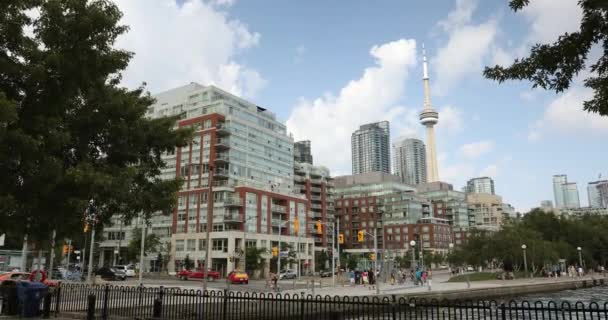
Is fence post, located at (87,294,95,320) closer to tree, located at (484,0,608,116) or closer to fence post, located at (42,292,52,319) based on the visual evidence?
fence post, located at (42,292,52,319)

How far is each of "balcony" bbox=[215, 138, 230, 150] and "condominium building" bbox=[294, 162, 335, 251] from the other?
101 feet

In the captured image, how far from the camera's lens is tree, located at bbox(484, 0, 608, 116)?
9.65 metres

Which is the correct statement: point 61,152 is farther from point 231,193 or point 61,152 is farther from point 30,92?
point 231,193

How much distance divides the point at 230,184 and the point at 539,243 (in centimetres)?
5538

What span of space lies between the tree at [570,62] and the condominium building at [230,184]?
275ft

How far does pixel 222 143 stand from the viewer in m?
103

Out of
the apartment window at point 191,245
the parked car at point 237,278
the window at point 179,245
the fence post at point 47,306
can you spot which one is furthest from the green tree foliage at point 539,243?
the fence post at point 47,306

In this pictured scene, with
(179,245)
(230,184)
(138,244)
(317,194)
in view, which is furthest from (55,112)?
(317,194)

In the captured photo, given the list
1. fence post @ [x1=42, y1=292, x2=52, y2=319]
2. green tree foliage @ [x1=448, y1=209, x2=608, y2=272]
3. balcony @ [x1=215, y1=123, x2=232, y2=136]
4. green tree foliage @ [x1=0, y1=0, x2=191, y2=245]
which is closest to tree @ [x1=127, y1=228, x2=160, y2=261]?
balcony @ [x1=215, y1=123, x2=232, y2=136]

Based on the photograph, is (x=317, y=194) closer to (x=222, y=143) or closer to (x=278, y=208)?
(x=278, y=208)

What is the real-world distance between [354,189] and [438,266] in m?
43.2

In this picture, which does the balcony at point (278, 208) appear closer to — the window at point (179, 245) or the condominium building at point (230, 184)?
the condominium building at point (230, 184)

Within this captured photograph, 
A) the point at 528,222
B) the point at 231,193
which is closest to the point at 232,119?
the point at 231,193

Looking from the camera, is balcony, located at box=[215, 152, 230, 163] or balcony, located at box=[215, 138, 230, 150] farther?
balcony, located at box=[215, 138, 230, 150]
